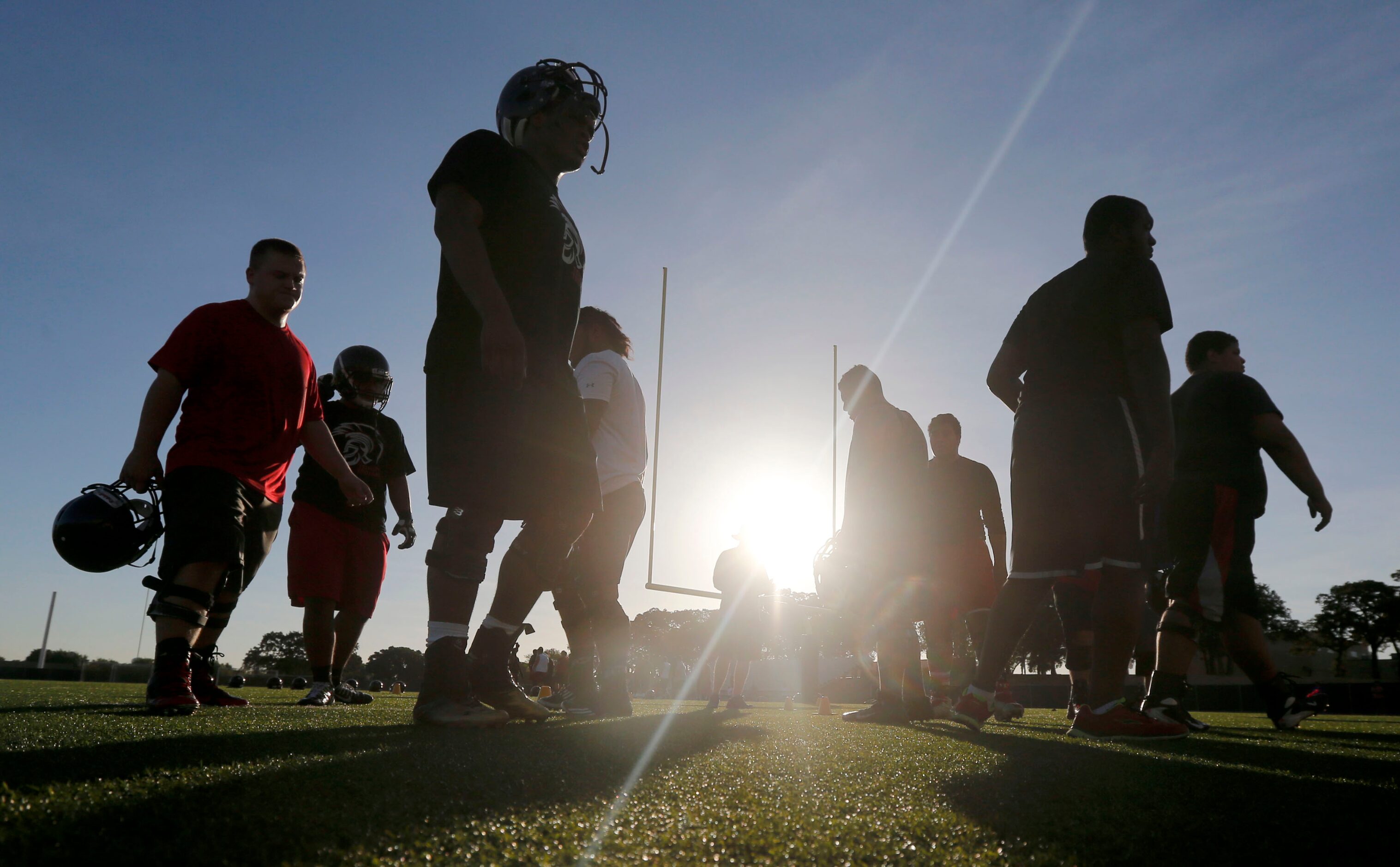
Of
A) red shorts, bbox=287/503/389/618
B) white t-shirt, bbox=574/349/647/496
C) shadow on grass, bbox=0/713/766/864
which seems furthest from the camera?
red shorts, bbox=287/503/389/618

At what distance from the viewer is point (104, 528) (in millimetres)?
3449

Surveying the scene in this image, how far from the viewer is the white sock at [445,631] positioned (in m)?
2.79

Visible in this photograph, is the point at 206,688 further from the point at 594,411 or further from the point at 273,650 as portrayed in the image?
the point at 273,650

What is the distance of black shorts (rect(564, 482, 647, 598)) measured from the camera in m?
4.82

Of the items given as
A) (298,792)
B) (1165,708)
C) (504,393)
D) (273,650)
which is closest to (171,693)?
(504,393)

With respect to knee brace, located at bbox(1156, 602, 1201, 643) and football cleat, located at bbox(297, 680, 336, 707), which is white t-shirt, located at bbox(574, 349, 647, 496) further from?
knee brace, located at bbox(1156, 602, 1201, 643)

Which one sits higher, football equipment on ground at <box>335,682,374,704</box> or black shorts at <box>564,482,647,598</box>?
black shorts at <box>564,482,647,598</box>

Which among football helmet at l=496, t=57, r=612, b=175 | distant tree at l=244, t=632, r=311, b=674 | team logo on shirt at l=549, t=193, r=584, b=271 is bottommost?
distant tree at l=244, t=632, r=311, b=674

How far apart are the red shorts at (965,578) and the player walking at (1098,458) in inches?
113

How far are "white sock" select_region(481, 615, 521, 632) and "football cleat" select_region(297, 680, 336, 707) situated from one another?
2450 mm

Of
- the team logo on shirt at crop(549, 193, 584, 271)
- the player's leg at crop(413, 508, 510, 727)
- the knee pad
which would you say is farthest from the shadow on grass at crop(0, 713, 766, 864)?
the knee pad

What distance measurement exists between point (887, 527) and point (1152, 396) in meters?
2.05

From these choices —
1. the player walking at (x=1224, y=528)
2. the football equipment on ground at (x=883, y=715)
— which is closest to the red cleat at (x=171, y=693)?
the football equipment on ground at (x=883, y=715)

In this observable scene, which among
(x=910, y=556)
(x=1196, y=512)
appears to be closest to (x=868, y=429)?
(x=910, y=556)
